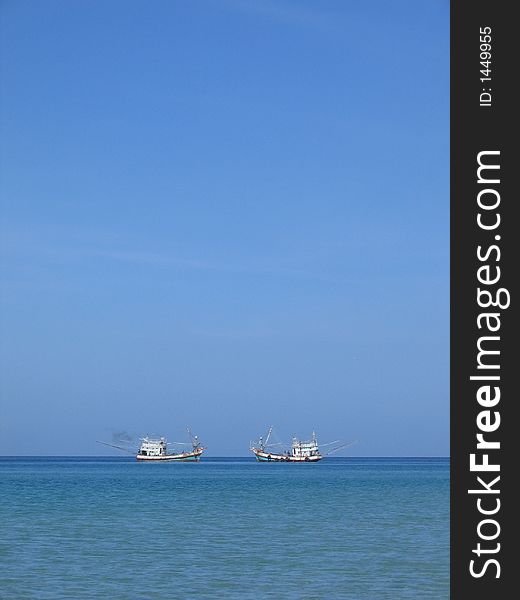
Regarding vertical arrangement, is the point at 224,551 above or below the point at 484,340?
below

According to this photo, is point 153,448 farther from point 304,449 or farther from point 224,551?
point 224,551

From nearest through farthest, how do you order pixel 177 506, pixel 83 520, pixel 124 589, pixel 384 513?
pixel 124 589 → pixel 83 520 → pixel 384 513 → pixel 177 506

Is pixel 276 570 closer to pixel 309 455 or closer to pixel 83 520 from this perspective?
pixel 83 520

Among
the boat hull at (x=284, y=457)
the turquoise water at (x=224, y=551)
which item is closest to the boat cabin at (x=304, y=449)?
the boat hull at (x=284, y=457)

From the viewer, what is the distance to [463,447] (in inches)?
261

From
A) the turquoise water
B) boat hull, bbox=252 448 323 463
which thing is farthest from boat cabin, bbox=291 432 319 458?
the turquoise water

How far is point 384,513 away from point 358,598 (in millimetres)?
24816

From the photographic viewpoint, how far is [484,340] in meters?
6.66

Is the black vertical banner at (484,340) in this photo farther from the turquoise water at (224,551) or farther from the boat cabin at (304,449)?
the boat cabin at (304,449)

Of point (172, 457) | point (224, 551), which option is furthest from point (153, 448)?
point (224, 551)

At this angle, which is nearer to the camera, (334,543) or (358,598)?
(358,598)

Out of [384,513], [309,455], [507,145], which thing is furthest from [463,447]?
[309,455]

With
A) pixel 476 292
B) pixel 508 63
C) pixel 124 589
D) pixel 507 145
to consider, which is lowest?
pixel 124 589

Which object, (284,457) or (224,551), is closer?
(224,551)
